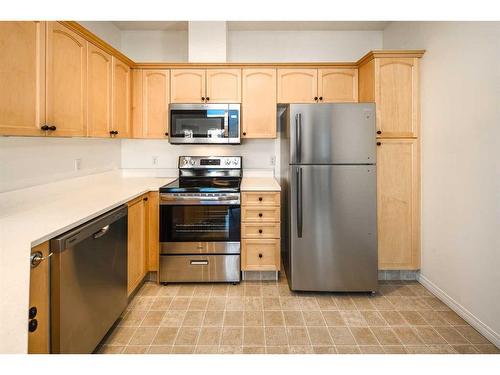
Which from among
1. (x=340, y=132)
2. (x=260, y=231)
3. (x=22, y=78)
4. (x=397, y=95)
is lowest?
(x=260, y=231)

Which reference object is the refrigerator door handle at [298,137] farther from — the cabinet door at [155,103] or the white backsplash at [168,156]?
the cabinet door at [155,103]

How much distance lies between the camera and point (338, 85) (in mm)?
3070

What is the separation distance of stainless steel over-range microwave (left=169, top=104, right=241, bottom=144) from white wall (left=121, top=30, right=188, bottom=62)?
0.80m

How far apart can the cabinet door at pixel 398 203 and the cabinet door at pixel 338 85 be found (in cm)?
70

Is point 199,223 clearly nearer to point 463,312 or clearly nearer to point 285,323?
point 285,323

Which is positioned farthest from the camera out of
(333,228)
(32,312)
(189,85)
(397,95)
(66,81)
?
(189,85)

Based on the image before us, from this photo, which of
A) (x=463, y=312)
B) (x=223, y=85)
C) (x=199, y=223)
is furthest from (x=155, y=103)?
(x=463, y=312)

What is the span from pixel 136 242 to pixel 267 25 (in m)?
2.56

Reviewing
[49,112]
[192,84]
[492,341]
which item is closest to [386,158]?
[492,341]

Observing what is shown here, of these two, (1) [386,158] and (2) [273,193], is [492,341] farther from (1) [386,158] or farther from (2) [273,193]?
(2) [273,193]

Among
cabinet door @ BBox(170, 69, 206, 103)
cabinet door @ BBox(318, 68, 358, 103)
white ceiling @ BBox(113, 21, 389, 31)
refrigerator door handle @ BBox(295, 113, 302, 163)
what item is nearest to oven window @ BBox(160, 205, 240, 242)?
refrigerator door handle @ BBox(295, 113, 302, 163)

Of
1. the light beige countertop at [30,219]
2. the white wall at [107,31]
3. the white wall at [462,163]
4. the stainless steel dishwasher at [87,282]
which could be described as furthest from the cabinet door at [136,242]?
the white wall at [462,163]
